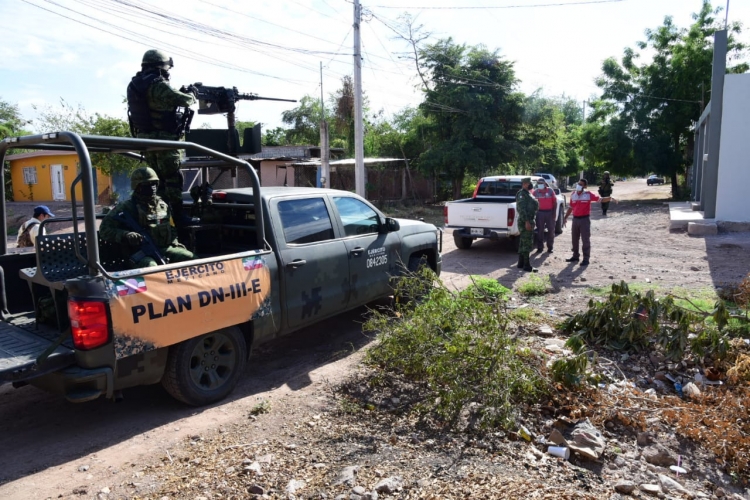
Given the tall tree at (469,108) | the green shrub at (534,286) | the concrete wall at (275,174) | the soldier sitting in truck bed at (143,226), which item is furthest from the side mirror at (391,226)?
the concrete wall at (275,174)

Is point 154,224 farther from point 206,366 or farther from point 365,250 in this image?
point 365,250

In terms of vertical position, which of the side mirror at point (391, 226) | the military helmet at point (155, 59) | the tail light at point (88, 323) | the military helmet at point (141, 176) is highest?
the military helmet at point (155, 59)

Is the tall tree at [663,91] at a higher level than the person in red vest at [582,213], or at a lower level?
higher

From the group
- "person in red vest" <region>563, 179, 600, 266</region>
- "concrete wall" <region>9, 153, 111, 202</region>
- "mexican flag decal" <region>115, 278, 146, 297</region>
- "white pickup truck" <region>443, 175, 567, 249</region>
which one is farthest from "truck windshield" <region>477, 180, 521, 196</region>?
"concrete wall" <region>9, 153, 111, 202</region>

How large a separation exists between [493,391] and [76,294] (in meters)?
2.82

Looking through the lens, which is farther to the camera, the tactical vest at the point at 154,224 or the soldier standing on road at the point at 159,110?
the soldier standing on road at the point at 159,110

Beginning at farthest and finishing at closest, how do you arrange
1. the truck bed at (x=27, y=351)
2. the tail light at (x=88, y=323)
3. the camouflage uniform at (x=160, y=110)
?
the camouflage uniform at (x=160, y=110) < the tail light at (x=88, y=323) < the truck bed at (x=27, y=351)

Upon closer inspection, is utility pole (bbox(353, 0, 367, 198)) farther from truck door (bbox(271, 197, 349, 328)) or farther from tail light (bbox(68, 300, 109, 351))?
tail light (bbox(68, 300, 109, 351))

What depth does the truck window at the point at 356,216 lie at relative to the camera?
5684 millimetres

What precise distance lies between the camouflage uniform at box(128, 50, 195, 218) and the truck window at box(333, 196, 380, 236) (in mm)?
1618

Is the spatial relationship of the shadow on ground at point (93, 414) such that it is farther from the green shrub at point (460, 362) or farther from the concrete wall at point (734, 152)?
the concrete wall at point (734, 152)

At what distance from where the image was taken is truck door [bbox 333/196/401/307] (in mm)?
5590

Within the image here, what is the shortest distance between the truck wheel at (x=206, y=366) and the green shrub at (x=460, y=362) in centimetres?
115

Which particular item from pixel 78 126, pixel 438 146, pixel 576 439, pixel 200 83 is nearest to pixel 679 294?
pixel 576 439
